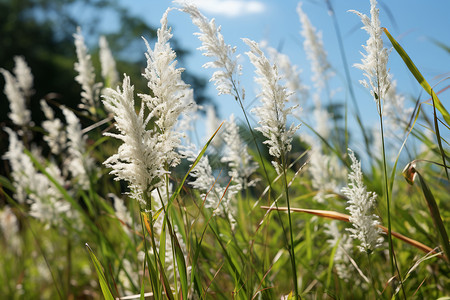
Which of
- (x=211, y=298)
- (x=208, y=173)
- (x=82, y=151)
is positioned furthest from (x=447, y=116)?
(x=82, y=151)

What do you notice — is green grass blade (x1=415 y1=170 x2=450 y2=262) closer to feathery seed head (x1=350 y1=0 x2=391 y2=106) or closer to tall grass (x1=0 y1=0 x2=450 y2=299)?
tall grass (x1=0 y1=0 x2=450 y2=299)

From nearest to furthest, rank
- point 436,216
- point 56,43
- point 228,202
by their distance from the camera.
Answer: point 436,216
point 228,202
point 56,43

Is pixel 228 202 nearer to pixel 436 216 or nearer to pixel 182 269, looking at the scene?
pixel 182 269

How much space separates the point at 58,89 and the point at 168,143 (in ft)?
71.3

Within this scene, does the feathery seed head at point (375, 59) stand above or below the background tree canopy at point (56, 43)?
below

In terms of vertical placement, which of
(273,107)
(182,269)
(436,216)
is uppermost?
(273,107)

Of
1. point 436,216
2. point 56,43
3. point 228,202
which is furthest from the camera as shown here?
Answer: point 56,43

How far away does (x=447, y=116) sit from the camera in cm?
145

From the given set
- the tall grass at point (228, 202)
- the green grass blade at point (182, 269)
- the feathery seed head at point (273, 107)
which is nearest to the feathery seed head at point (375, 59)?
the tall grass at point (228, 202)

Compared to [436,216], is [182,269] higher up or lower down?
lower down

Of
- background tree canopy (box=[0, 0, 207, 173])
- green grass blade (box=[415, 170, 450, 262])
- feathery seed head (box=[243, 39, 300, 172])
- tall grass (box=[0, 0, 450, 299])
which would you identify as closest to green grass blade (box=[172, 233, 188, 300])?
tall grass (box=[0, 0, 450, 299])

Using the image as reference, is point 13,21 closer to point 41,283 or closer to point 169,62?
point 41,283

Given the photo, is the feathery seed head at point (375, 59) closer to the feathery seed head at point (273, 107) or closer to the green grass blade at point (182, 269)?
the feathery seed head at point (273, 107)

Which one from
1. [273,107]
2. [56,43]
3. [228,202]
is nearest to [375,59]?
[273,107]
